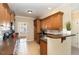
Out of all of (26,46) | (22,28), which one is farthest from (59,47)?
(22,28)

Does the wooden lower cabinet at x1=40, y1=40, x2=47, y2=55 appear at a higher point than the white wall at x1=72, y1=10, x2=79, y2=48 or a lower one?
A: lower

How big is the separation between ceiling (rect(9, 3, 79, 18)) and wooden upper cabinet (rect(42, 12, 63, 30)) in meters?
0.12

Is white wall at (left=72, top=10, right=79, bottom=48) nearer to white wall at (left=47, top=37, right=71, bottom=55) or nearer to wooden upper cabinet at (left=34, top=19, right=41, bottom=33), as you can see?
white wall at (left=47, top=37, right=71, bottom=55)

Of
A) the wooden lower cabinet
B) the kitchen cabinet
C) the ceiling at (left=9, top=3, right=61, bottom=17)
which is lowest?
the wooden lower cabinet

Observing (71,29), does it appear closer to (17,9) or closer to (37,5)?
(37,5)

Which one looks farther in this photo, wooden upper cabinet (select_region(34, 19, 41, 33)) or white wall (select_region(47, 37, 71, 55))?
wooden upper cabinet (select_region(34, 19, 41, 33))

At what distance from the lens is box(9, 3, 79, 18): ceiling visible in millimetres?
1692

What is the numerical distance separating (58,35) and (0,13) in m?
0.98

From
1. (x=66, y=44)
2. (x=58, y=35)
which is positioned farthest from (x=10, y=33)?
(x=66, y=44)

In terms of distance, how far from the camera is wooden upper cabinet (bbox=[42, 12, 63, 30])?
5.88 ft

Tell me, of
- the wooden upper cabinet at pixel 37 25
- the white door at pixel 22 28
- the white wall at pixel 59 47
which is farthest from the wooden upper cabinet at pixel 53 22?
the white door at pixel 22 28

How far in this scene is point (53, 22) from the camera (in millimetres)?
1870

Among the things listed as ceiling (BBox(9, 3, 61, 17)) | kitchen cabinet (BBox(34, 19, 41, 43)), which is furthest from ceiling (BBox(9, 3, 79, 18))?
kitchen cabinet (BBox(34, 19, 41, 43))

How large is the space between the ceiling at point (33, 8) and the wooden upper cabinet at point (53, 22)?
0.12 meters
